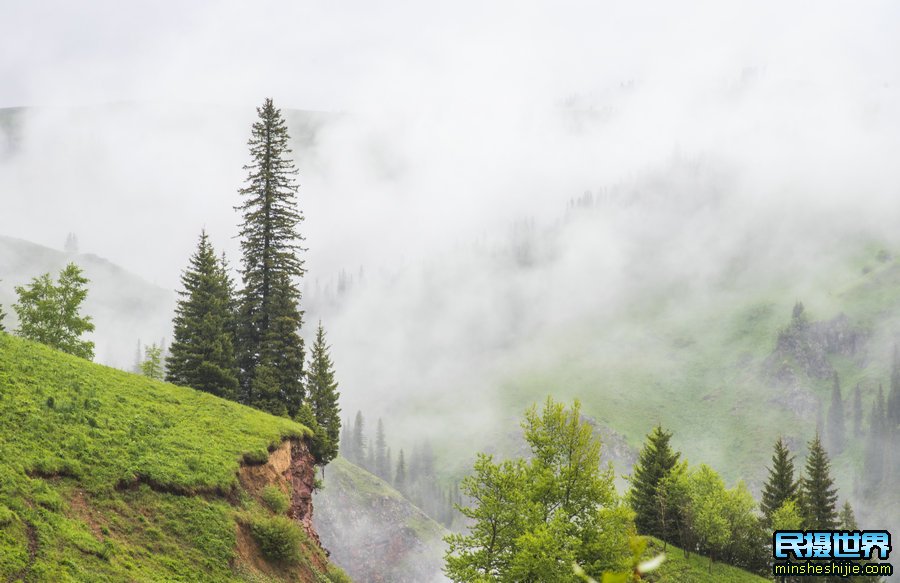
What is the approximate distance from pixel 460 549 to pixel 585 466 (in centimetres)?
816

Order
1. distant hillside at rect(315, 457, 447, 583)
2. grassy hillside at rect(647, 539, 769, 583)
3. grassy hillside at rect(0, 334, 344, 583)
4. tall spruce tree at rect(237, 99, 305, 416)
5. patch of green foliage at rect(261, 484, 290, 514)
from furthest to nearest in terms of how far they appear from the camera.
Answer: distant hillside at rect(315, 457, 447, 583) < grassy hillside at rect(647, 539, 769, 583) < tall spruce tree at rect(237, 99, 305, 416) < patch of green foliage at rect(261, 484, 290, 514) < grassy hillside at rect(0, 334, 344, 583)

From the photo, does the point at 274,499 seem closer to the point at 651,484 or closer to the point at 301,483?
the point at 301,483

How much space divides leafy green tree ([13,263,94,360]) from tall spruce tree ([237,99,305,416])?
41.1 ft

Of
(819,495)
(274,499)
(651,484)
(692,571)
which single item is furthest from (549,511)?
(819,495)

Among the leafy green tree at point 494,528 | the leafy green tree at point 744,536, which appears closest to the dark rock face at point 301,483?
the leafy green tree at point 494,528

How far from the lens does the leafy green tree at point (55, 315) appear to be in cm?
5081

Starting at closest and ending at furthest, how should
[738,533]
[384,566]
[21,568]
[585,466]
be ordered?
[21,568]
[585,466]
[738,533]
[384,566]

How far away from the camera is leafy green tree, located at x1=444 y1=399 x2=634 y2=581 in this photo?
108ft

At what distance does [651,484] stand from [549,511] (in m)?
42.6

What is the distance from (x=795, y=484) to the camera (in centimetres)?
7631

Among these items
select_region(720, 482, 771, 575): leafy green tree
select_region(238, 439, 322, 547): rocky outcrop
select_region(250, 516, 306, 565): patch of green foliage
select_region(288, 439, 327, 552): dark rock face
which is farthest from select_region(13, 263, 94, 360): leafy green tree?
select_region(720, 482, 771, 575): leafy green tree

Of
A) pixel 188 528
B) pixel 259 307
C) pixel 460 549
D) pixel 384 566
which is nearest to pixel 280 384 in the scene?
pixel 259 307

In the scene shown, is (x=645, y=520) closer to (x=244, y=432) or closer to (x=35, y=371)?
(x=244, y=432)

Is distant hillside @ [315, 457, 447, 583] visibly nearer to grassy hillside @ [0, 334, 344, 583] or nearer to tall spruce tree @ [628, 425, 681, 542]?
tall spruce tree @ [628, 425, 681, 542]
